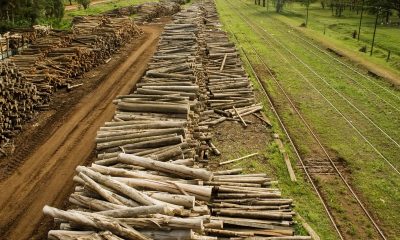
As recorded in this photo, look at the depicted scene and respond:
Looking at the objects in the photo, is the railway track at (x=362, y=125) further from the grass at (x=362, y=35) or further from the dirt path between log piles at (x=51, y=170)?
the dirt path between log piles at (x=51, y=170)

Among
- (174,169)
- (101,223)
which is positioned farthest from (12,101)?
(101,223)

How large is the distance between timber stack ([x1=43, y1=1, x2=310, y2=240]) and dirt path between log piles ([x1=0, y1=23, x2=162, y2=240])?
2872 mm

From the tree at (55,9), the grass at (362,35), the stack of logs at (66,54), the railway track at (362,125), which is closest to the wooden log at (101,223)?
the railway track at (362,125)

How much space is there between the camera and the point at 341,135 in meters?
19.2

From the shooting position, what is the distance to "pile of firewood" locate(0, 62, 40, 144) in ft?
59.6

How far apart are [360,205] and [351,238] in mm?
1927

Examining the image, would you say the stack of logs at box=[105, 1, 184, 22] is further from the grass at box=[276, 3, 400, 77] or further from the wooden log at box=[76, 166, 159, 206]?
the wooden log at box=[76, 166, 159, 206]

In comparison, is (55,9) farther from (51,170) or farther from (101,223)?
(101,223)

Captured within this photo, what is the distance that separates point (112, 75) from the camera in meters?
28.1

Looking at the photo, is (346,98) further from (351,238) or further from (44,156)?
(44,156)

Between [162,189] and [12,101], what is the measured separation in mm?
12611

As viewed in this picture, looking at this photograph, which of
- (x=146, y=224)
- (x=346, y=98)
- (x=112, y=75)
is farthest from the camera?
(x=112, y=75)

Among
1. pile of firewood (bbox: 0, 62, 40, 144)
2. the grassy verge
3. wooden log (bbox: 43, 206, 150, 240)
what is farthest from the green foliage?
wooden log (bbox: 43, 206, 150, 240)

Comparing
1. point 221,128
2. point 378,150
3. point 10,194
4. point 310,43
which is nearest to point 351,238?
point 378,150
